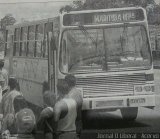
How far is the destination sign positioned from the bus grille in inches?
14.3

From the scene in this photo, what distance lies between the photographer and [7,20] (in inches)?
114

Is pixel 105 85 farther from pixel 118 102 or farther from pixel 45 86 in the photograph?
pixel 45 86

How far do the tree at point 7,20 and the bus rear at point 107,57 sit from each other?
0.43 metres

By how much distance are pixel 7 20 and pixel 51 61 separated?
1.63 feet

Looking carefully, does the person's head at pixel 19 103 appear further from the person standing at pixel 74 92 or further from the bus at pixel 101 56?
the person standing at pixel 74 92

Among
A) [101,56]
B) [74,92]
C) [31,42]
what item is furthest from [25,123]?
[101,56]

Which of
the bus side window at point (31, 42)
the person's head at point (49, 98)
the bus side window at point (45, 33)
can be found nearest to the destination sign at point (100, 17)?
the bus side window at point (45, 33)

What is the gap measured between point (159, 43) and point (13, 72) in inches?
40.6

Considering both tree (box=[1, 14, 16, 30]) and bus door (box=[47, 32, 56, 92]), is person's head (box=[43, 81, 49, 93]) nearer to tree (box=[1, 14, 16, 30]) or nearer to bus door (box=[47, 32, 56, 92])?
bus door (box=[47, 32, 56, 92])

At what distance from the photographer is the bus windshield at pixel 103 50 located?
2.63 m

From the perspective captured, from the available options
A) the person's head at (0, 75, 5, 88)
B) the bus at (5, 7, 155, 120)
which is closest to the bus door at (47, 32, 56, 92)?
the bus at (5, 7, 155, 120)

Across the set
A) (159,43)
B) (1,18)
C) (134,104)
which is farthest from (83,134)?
(1,18)

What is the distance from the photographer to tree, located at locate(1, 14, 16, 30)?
286cm

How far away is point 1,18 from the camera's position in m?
2.88
